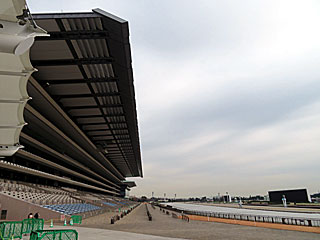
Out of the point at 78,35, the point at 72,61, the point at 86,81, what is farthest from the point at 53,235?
the point at 86,81

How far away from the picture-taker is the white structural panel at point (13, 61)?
2949 millimetres

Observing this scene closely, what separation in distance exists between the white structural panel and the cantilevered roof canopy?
36.5 feet

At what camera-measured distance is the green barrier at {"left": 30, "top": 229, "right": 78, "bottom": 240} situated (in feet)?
26.4

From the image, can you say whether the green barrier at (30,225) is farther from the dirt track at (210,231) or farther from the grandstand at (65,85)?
the dirt track at (210,231)

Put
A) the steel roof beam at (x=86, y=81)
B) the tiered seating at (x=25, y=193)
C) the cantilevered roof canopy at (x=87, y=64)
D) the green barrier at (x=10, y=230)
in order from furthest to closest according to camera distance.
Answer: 1. the steel roof beam at (x=86, y=81)
2. the tiered seating at (x=25, y=193)
3. the cantilevered roof canopy at (x=87, y=64)
4. the green barrier at (x=10, y=230)

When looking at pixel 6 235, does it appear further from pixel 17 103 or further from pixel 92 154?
pixel 92 154

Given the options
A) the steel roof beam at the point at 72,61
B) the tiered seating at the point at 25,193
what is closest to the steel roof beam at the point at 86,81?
the steel roof beam at the point at 72,61

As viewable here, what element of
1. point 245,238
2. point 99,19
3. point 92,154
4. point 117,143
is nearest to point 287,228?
point 245,238

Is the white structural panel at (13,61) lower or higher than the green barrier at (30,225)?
higher

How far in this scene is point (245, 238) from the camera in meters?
14.2

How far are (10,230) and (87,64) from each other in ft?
43.3

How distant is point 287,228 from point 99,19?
21775 millimetres

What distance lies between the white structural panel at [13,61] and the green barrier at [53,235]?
14.9ft

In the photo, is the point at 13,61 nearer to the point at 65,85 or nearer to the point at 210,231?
the point at 210,231
